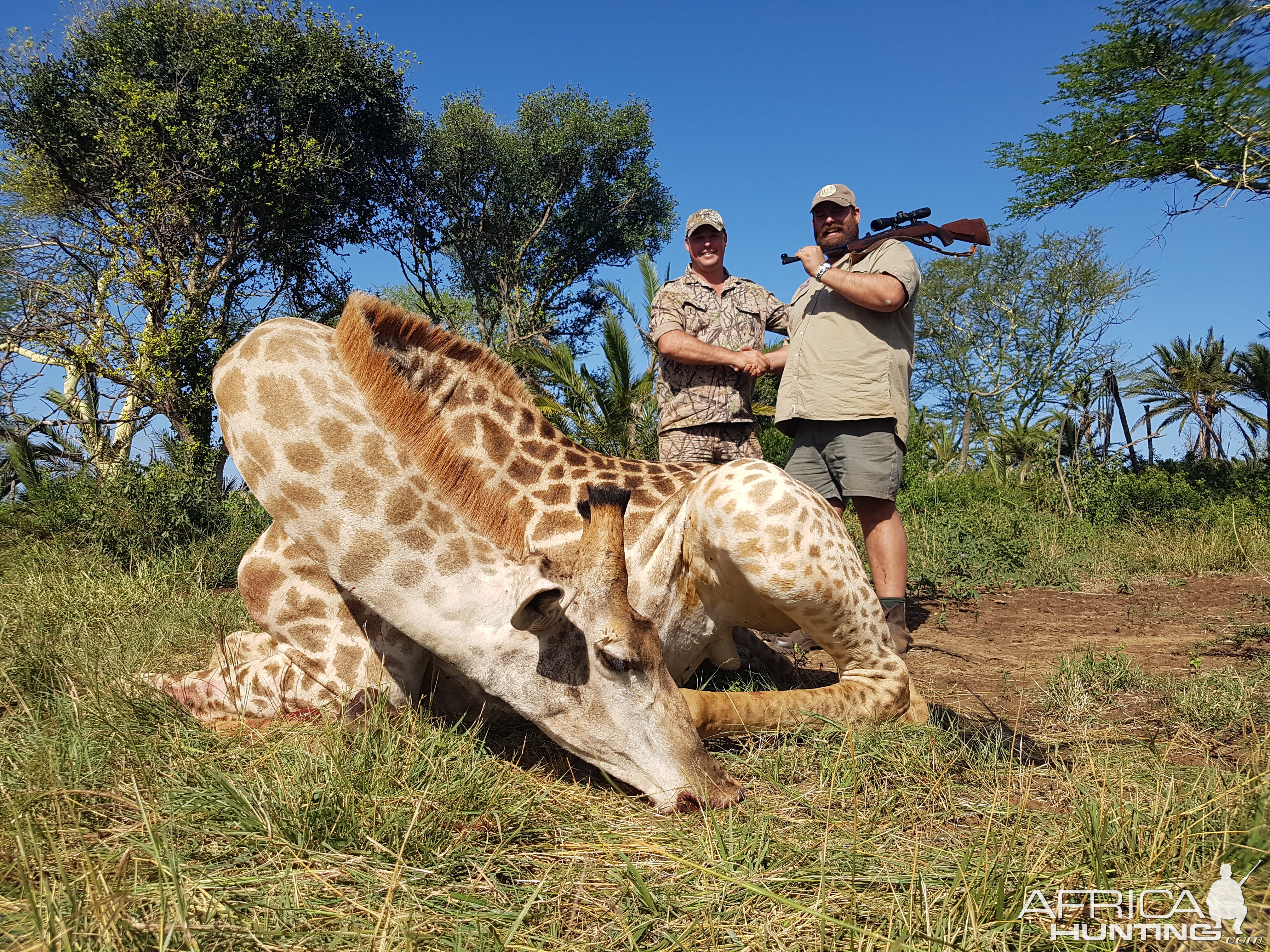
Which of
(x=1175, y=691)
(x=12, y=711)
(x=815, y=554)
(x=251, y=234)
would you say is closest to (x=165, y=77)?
(x=251, y=234)

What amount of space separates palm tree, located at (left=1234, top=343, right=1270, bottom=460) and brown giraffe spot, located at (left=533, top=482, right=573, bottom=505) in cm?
2412

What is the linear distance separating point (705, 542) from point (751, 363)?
213 centimetres

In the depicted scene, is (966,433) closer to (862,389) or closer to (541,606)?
(862,389)

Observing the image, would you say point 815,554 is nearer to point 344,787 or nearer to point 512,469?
point 512,469

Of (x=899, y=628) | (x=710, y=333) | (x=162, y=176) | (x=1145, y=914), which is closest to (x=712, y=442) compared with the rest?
(x=710, y=333)

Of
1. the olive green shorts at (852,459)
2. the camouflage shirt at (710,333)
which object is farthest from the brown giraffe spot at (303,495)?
the camouflage shirt at (710,333)

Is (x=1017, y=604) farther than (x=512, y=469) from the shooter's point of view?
Yes

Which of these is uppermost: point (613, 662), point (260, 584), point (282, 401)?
point (282, 401)

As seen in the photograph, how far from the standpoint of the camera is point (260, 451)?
2.27m

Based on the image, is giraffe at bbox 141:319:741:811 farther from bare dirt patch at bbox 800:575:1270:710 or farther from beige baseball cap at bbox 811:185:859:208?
beige baseball cap at bbox 811:185:859:208

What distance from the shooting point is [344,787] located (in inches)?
73.6

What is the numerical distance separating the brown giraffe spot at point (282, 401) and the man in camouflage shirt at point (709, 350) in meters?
2.95

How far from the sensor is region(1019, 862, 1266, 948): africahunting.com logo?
1.41 meters

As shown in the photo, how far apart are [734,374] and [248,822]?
390 cm
